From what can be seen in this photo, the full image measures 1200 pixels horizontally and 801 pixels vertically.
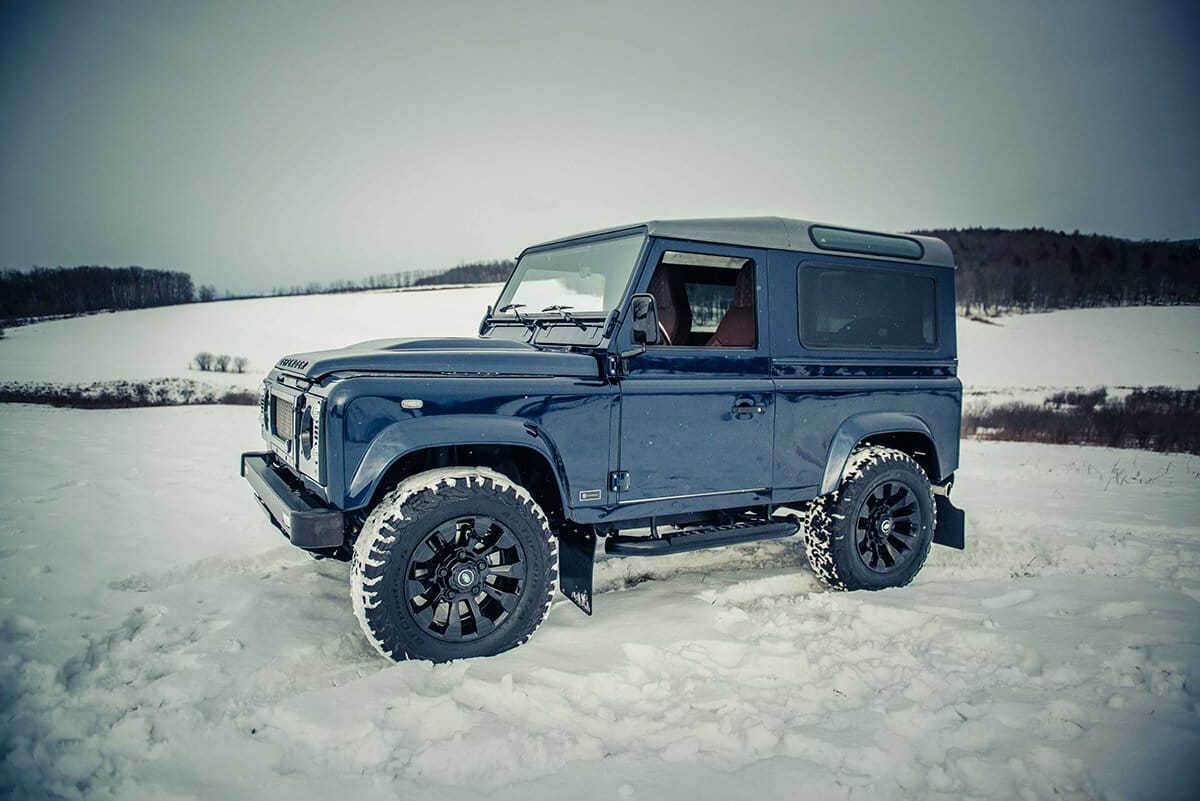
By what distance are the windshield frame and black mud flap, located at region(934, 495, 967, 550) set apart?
3103mm

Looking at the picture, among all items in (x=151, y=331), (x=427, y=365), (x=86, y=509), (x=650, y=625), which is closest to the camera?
(x=427, y=365)

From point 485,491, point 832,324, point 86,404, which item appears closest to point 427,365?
point 485,491

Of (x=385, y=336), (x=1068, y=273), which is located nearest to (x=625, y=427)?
(x=385, y=336)

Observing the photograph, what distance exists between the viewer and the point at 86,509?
220 inches

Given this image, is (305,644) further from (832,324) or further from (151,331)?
(151,331)

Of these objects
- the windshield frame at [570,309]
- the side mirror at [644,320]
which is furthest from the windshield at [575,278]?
the side mirror at [644,320]

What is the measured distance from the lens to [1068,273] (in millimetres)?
61500

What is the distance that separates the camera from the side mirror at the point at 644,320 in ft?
11.5

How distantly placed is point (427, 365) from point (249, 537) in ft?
10.0

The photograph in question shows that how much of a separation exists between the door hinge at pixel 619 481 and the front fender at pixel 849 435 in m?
1.50

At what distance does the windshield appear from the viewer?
382 centimetres

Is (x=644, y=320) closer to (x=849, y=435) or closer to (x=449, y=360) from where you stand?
(x=449, y=360)

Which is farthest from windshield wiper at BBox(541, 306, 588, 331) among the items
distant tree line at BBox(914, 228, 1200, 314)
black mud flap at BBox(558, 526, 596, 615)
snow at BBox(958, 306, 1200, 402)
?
distant tree line at BBox(914, 228, 1200, 314)

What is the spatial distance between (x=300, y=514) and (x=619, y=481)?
162cm
